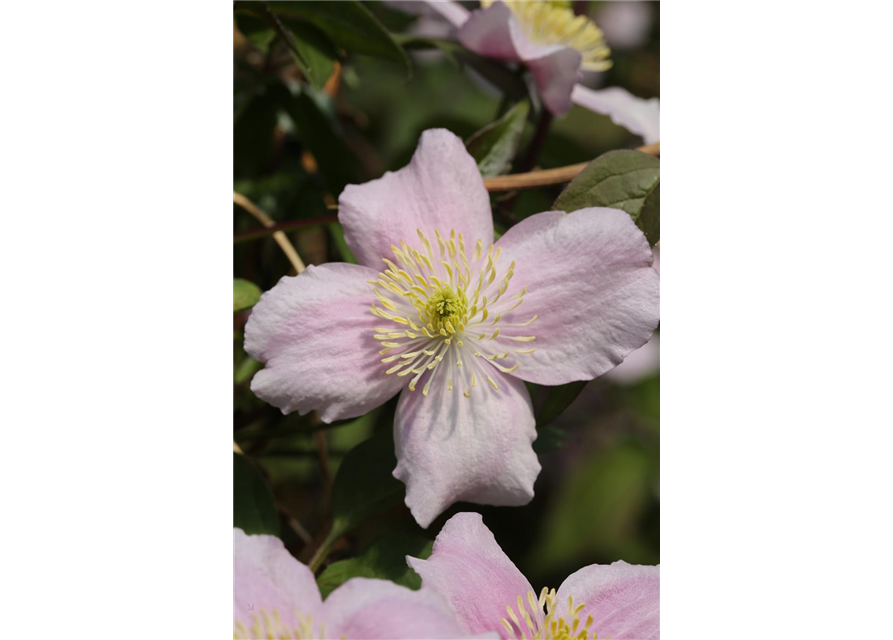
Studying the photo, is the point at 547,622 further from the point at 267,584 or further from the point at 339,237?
the point at 339,237

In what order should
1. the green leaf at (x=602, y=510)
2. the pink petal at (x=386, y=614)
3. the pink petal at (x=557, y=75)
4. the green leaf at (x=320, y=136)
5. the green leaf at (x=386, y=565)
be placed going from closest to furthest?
the pink petal at (x=386, y=614)
the green leaf at (x=386, y=565)
the pink petal at (x=557, y=75)
the green leaf at (x=320, y=136)
the green leaf at (x=602, y=510)

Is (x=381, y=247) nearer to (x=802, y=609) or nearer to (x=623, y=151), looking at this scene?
(x=623, y=151)

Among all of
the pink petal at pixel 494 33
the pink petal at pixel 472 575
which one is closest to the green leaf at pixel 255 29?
the pink petal at pixel 494 33

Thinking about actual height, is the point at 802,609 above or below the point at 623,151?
below

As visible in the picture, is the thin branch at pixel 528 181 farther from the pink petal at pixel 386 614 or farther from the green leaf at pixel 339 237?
the pink petal at pixel 386 614
